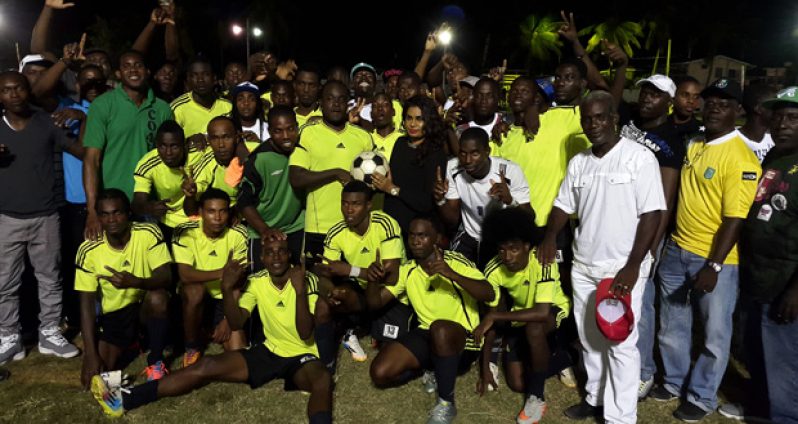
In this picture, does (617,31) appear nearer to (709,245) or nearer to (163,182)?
(709,245)

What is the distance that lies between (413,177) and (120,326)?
3034 mm

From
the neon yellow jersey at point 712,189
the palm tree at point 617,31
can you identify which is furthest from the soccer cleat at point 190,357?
the palm tree at point 617,31

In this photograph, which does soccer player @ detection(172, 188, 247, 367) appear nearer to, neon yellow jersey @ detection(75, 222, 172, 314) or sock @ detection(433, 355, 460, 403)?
neon yellow jersey @ detection(75, 222, 172, 314)

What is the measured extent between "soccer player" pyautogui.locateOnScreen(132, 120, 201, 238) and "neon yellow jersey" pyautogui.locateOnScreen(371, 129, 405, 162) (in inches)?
73.2

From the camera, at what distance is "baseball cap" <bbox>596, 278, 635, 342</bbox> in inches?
155

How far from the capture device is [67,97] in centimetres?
595

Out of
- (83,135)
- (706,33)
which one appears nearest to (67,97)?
(83,135)

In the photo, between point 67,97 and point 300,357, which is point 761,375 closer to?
Result: point 300,357

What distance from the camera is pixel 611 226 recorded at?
4066mm

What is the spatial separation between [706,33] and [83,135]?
174 ft

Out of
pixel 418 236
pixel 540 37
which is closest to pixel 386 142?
pixel 418 236

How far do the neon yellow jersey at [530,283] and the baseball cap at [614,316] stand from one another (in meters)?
0.61

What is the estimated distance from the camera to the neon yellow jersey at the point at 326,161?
5.48m

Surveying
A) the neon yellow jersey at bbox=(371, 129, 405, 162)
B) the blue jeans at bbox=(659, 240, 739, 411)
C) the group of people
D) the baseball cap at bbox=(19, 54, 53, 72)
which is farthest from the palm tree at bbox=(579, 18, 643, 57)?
the baseball cap at bbox=(19, 54, 53, 72)
